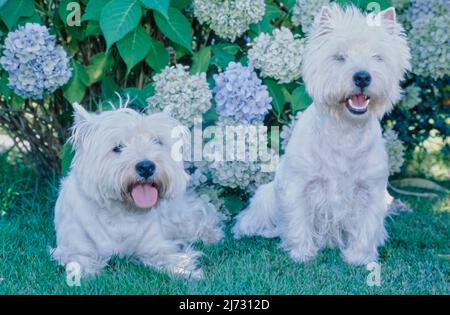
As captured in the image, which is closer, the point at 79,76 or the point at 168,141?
the point at 168,141

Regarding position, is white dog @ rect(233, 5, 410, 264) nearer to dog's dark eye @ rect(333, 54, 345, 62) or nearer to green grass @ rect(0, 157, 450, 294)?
dog's dark eye @ rect(333, 54, 345, 62)

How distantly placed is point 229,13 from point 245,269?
1.62 metres

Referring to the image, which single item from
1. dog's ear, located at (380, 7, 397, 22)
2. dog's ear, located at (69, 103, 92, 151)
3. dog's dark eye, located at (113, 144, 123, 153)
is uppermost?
dog's ear, located at (380, 7, 397, 22)

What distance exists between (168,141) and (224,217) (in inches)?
46.7

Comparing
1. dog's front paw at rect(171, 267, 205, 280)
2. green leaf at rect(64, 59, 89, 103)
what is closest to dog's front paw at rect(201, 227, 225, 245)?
dog's front paw at rect(171, 267, 205, 280)

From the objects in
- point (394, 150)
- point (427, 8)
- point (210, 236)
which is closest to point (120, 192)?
point (210, 236)

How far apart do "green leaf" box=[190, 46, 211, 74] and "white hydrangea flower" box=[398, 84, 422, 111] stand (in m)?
1.60

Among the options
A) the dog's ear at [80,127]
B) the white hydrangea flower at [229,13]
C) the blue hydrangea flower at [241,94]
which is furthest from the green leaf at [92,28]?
the dog's ear at [80,127]

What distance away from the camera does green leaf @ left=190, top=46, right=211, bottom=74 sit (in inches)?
194

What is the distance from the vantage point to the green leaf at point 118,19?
438 cm

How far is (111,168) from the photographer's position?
3764 millimetres

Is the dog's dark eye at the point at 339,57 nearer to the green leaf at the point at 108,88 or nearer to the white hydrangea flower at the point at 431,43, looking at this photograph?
the white hydrangea flower at the point at 431,43

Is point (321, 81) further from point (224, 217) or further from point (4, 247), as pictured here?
point (4, 247)
